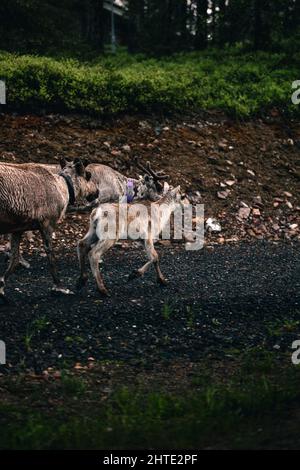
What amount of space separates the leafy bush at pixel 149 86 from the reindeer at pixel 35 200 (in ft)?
27.2

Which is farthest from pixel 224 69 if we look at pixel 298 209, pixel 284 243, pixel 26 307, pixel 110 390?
pixel 110 390

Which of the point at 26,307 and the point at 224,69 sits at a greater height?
the point at 224,69

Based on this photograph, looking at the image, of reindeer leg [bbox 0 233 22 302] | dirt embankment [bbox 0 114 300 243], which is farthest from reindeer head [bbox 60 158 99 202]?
dirt embankment [bbox 0 114 300 243]

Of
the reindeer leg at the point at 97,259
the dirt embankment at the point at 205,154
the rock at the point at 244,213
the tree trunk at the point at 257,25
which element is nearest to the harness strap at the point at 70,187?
the reindeer leg at the point at 97,259

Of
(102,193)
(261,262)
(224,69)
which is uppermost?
(224,69)

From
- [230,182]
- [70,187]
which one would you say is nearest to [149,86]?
[230,182]

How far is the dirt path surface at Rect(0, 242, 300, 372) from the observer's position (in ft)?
29.2

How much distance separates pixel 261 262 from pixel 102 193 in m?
3.74

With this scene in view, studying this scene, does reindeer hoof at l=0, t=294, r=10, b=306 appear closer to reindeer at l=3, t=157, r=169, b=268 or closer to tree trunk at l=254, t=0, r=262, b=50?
reindeer at l=3, t=157, r=169, b=268

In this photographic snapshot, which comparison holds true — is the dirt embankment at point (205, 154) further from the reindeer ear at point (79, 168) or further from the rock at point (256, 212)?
the reindeer ear at point (79, 168)

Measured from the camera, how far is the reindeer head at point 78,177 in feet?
38.3

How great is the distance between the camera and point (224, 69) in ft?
80.9

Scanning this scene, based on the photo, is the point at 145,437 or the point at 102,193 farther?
the point at 102,193

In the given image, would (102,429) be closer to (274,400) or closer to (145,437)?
(145,437)
